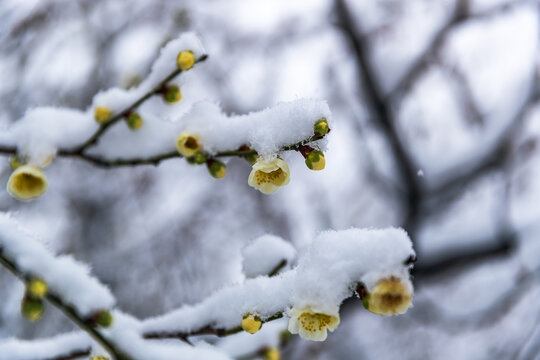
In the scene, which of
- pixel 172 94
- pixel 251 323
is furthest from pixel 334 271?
pixel 172 94

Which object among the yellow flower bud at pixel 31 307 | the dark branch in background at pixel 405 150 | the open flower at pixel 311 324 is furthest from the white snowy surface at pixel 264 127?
the dark branch in background at pixel 405 150

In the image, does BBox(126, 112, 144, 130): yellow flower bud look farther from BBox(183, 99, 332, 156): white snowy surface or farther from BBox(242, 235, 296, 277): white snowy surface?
BBox(242, 235, 296, 277): white snowy surface

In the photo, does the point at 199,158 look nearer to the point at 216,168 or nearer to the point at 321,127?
the point at 216,168

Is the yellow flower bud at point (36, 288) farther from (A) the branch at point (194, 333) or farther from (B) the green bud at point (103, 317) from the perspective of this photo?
(A) the branch at point (194, 333)

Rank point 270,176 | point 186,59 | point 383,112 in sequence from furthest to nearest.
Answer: point 383,112 < point 186,59 < point 270,176

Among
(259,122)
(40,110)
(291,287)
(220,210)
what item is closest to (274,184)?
(259,122)
